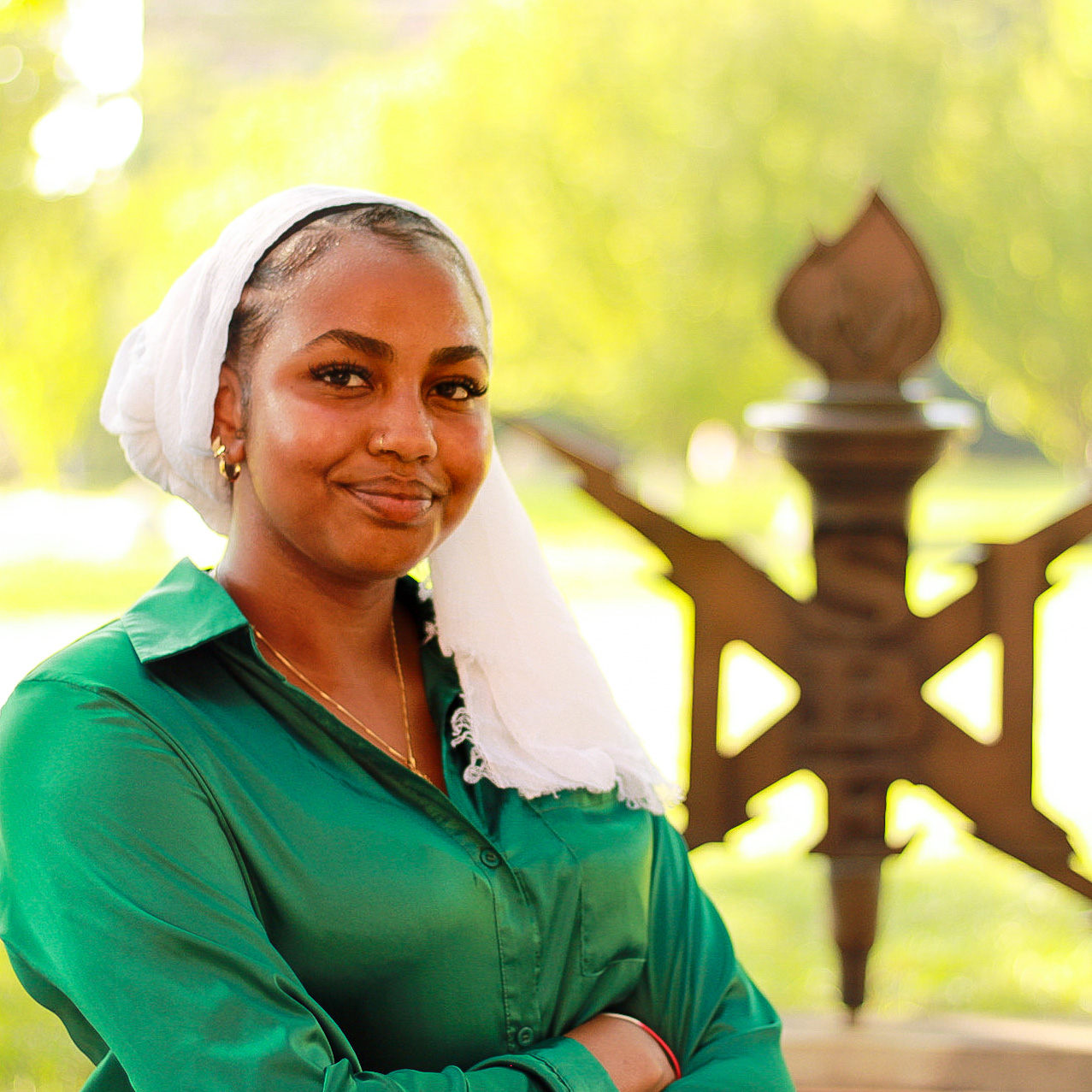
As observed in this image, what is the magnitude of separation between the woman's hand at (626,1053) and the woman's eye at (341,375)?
70 cm

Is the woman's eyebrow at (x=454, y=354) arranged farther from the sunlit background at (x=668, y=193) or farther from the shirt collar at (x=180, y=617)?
the sunlit background at (x=668, y=193)

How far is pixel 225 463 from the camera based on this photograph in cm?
146

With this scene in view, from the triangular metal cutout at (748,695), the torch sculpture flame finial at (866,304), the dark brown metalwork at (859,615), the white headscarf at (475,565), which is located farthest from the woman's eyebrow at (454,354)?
the triangular metal cutout at (748,695)

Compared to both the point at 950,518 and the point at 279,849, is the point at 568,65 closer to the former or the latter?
the point at 950,518

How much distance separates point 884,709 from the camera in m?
2.46

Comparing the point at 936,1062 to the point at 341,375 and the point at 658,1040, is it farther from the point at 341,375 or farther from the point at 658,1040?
the point at 341,375

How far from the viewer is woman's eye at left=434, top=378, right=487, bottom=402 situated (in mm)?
1431

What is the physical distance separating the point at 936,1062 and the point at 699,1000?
3.65 feet

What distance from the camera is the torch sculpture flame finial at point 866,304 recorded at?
2408 millimetres

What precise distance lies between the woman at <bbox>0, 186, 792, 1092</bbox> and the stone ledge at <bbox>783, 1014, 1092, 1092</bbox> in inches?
37.2

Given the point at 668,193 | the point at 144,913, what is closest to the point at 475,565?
the point at 144,913

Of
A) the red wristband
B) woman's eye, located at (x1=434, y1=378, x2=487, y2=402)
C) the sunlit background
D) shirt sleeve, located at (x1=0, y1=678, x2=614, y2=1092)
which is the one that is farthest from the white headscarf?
the sunlit background

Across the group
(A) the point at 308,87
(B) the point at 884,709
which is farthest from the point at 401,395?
(A) the point at 308,87

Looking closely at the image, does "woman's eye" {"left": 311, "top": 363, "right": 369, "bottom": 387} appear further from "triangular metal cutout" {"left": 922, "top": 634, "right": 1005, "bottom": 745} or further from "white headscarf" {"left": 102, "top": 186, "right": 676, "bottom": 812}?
"triangular metal cutout" {"left": 922, "top": 634, "right": 1005, "bottom": 745}
